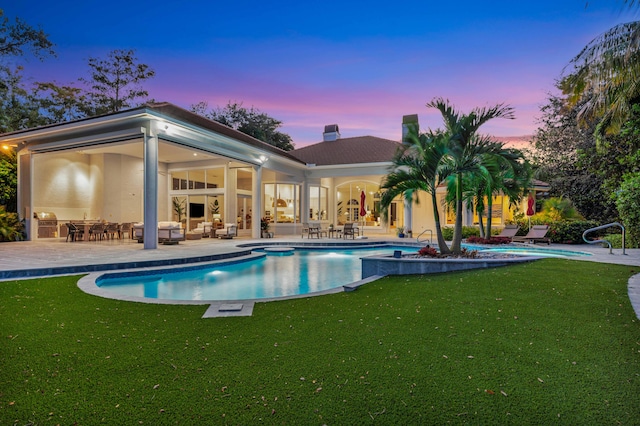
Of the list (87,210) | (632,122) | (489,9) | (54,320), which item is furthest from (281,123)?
(54,320)

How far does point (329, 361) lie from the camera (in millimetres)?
2996

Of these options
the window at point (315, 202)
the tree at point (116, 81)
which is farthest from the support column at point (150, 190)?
the tree at point (116, 81)

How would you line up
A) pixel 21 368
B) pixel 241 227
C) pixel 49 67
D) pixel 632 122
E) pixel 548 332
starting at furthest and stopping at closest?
pixel 49 67
pixel 241 227
pixel 632 122
pixel 548 332
pixel 21 368

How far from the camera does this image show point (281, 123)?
33.8m

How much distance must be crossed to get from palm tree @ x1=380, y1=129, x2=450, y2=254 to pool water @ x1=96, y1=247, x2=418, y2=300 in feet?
7.16

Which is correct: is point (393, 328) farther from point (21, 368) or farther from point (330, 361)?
point (21, 368)

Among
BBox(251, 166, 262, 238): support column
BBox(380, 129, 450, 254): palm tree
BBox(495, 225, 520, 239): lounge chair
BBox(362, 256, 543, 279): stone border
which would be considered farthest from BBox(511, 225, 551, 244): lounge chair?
BBox(251, 166, 262, 238): support column

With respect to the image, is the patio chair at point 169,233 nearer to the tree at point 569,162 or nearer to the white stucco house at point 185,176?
the white stucco house at point 185,176

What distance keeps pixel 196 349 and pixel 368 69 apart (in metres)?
16.4

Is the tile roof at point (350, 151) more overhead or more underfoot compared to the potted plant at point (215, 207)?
more overhead

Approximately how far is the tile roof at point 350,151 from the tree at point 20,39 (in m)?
15.0

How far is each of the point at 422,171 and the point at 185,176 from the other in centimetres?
1345

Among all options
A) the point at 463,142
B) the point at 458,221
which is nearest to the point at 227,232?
the point at 458,221

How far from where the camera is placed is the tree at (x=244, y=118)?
33.1 metres
